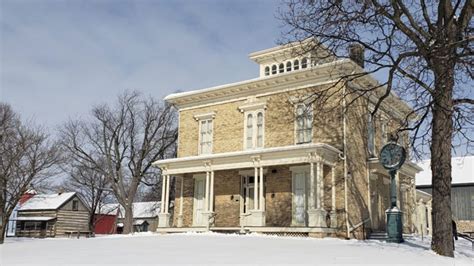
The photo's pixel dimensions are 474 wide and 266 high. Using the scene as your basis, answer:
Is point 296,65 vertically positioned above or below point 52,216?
above

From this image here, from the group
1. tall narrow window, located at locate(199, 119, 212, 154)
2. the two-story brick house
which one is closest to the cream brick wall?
the two-story brick house

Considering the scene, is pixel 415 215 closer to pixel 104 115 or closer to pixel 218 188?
pixel 218 188

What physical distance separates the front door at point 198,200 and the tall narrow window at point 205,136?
1644mm

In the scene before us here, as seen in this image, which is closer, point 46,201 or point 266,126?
point 266,126

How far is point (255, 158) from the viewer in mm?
22047

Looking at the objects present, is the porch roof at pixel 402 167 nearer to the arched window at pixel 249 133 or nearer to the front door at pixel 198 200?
the arched window at pixel 249 133

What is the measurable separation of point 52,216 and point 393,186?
41.9 m

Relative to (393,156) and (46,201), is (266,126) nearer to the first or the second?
(393,156)

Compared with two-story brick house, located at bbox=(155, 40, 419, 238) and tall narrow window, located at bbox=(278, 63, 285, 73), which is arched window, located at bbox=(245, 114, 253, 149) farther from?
tall narrow window, located at bbox=(278, 63, 285, 73)

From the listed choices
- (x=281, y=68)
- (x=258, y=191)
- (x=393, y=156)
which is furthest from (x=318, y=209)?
(x=281, y=68)

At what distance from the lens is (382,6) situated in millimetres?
13250

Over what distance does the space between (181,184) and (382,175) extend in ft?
35.1

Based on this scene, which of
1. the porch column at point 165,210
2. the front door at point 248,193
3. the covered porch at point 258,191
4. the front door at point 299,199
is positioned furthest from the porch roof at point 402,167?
the porch column at point 165,210

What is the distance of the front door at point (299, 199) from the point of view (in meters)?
22.0
